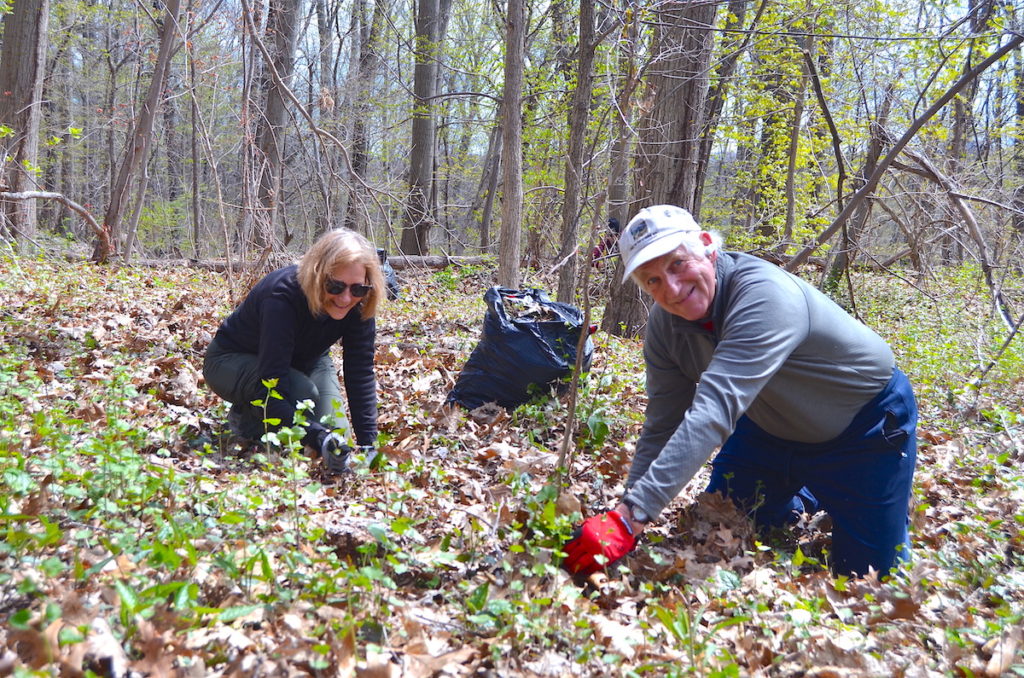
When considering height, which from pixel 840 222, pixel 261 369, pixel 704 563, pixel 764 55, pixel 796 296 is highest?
pixel 764 55

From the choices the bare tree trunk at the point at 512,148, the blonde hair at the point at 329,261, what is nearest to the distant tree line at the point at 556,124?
the bare tree trunk at the point at 512,148

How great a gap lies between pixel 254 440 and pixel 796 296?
9.30 ft

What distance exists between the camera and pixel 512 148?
20.8ft

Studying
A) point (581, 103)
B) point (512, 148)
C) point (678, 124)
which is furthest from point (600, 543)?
point (678, 124)

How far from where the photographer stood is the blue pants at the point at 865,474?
3.08 m

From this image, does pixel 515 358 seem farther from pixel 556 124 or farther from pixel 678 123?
pixel 556 124

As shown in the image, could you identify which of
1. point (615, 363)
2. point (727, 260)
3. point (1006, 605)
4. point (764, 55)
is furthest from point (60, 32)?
point (1006, 605)

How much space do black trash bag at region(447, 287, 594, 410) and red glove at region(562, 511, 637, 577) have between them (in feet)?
6.77

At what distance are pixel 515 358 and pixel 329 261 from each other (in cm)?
148

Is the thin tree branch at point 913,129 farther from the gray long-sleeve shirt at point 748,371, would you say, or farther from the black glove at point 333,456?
the black glove at point 333,456

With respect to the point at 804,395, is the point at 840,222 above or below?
above

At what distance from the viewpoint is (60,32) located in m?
17.7

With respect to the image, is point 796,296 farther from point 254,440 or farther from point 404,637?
point 254,440

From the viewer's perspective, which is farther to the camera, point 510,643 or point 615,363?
point 615,363
